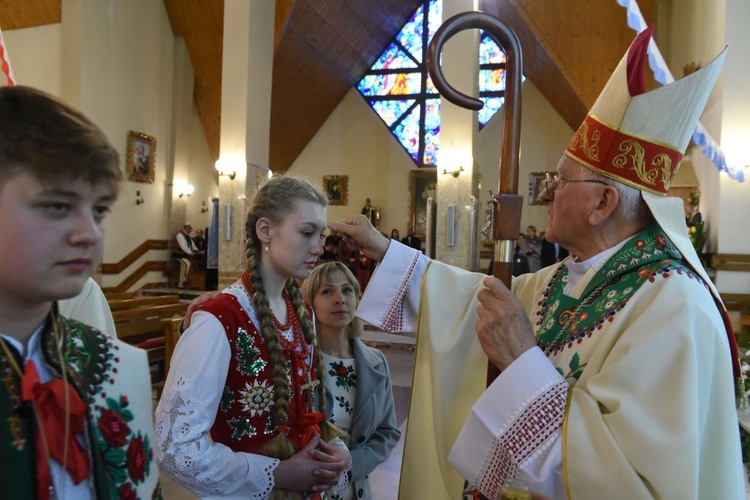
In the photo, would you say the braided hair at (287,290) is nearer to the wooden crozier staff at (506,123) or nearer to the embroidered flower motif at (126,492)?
the wooden crozier staff at (506,123)

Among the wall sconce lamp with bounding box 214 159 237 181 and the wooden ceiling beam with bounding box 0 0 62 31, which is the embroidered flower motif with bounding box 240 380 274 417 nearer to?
the wall sconce lamp with bounding box 214 159 237 181

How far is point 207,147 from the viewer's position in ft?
45.7

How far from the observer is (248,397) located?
146 centimetres

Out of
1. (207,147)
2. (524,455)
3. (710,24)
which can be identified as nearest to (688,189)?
(710,24)

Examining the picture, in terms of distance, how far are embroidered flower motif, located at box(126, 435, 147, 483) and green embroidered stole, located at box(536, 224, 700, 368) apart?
1.01 meters

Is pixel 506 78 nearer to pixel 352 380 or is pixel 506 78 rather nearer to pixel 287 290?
pixel 287 290

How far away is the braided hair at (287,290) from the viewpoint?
149 centimetres

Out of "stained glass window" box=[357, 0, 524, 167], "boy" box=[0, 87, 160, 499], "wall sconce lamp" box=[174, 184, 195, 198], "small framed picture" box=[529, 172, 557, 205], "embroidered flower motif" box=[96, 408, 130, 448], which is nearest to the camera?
"boy" box=[0, 87, 160, 499]

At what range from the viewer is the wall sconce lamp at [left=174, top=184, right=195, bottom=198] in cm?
1300

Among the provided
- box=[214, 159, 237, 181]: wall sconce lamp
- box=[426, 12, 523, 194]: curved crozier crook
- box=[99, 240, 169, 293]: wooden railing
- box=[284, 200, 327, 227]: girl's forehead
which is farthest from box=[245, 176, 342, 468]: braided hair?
box=[99, 240, 169, 293]: wooden railing

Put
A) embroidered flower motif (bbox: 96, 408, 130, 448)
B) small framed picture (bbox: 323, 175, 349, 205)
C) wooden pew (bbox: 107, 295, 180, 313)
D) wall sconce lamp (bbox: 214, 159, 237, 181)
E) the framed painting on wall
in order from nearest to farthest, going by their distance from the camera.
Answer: embroidered flower motif (bbox: 96, 408, 130, 448), wooden pew (bbox: 107, 295, 180, 313), wall sconce lamp (bbox: 214, 159, 237, 181), the framed painting on wall, small framed picture (bbox: 323, 175, 349, 205)

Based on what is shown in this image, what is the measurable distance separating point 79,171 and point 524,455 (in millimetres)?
1046

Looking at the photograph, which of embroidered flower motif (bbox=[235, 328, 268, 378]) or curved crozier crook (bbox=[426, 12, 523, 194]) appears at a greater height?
curved crozier crook (bbox=[426, 12, 523, 194])

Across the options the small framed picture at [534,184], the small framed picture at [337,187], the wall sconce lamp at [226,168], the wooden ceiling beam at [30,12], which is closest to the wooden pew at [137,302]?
the wall sconce lamp at [226,168]
